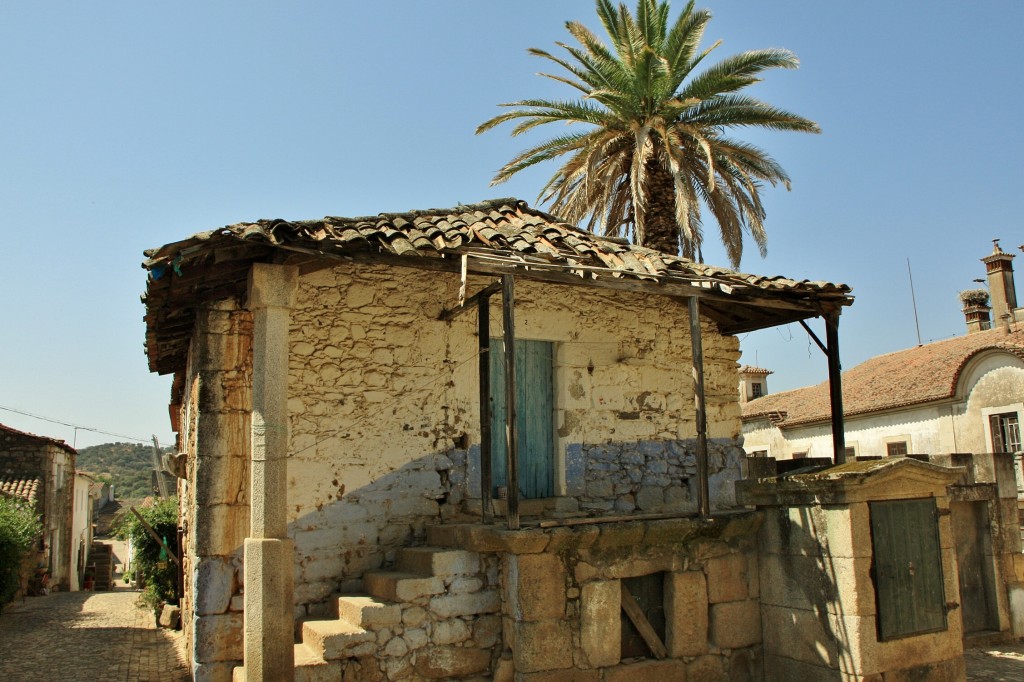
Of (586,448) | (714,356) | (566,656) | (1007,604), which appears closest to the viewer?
(566,656)

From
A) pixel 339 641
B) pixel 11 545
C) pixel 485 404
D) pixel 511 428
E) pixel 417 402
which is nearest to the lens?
pixel 339 641

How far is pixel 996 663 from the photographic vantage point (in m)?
9.62

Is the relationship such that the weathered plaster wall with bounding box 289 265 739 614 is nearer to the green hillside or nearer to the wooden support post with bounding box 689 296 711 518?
the wooden support post with bounding box 689 296 711 518

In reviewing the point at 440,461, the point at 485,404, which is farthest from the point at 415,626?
the point at 485,404

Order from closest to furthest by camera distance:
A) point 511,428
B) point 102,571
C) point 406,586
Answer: point 406,586 → point 511,428 → point 102,571

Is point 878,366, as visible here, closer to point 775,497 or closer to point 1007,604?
point 1007,604

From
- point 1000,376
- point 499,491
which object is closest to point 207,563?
point 499,491

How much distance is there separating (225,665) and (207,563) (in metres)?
0.83

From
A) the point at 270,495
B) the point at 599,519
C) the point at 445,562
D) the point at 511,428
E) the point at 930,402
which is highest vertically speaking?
the point at 930,402

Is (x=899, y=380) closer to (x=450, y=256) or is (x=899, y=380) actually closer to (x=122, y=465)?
(x=450, y=256)

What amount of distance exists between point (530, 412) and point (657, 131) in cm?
560

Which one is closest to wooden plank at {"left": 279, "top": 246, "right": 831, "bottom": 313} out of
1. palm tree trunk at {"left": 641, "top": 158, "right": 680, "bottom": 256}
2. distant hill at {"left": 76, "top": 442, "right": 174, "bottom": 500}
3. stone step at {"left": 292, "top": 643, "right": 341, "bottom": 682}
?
stone step at {"left": 292, "top": 643, "right": 341, "bottom": 682}

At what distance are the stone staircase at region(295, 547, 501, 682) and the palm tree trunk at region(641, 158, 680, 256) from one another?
22.7 ft

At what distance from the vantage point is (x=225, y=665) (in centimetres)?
668
